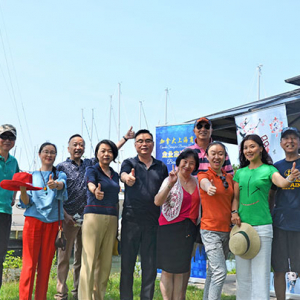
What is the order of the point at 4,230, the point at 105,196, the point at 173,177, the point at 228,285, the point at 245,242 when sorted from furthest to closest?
the point at 228,285
the point at 4,230
the point at 105,196
the point at 173,177
the point at 245,242

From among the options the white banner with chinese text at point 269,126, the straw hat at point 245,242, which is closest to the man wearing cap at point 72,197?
the straw hat at point 245,242

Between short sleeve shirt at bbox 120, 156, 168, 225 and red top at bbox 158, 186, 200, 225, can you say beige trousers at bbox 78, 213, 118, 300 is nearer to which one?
short sleeve shirt at bbox 120, 156, 168, 225

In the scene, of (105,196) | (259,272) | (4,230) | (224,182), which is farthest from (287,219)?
(4,230)

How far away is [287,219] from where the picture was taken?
400 cm

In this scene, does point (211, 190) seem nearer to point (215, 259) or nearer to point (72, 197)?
point (215, 259)

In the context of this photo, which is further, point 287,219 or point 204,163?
point 204,163

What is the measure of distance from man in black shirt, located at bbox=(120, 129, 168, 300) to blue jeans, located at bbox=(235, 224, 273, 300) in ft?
3.12

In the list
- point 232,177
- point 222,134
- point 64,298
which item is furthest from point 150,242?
point 222,134

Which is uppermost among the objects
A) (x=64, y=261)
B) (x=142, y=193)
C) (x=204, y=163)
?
(x=204, y=163)

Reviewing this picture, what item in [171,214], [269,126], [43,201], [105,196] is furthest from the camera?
[269,126]

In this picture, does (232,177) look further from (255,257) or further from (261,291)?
(261,291)

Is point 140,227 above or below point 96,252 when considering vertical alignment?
above

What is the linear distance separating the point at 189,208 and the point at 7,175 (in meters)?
2.02

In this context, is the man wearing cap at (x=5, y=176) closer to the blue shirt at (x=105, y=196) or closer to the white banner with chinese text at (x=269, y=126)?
the blue shirt at (x=105, y=196)
